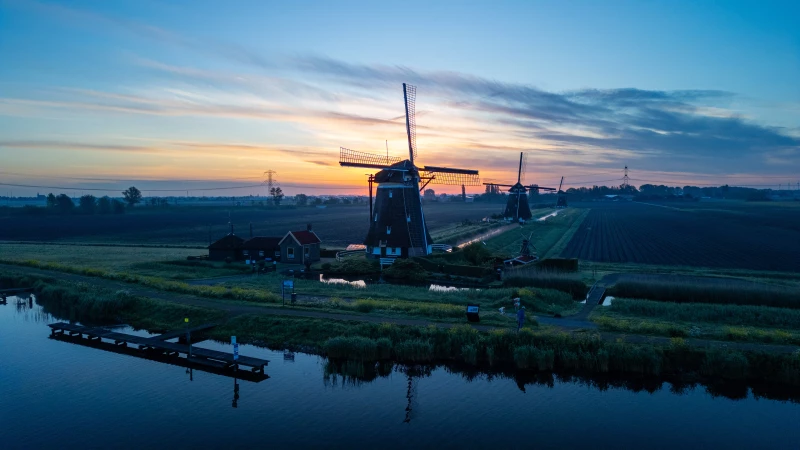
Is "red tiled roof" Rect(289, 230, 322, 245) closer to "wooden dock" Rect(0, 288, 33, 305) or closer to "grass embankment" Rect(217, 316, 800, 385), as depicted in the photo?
"wooden dock" Rect(0, 288, 33, 305)

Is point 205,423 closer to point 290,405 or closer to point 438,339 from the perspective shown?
point 290,405

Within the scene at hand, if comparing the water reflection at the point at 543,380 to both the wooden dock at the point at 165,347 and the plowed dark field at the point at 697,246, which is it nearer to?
the wooden dock at the point at 165,347

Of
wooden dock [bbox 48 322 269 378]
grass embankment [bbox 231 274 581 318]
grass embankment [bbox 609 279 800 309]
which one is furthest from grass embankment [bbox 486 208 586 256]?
wooden dock [bbox 48 322 269 378]

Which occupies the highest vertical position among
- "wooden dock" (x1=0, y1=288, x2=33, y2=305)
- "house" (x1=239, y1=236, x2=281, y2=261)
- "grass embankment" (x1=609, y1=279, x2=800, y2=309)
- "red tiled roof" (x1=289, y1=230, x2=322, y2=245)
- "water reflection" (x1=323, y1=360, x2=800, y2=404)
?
"red tiled roof" (x1=289, y1=230, x2=322, y2=245)

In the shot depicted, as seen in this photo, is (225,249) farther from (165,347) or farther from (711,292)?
(711,292)

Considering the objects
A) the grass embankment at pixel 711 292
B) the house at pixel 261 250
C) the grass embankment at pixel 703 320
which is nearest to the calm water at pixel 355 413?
the grass embankment at pixel 703 320

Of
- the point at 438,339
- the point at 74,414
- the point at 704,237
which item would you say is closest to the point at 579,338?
the point at 438,339

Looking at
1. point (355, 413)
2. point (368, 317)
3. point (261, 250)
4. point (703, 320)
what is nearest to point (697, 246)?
point (703, 320)
